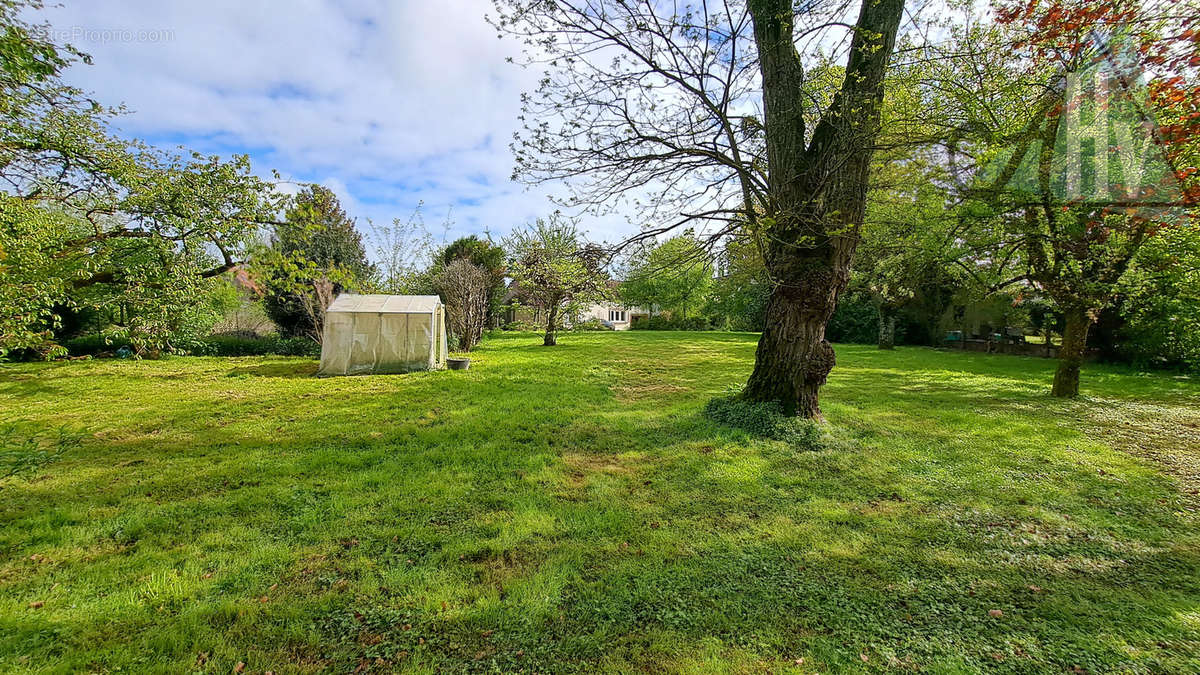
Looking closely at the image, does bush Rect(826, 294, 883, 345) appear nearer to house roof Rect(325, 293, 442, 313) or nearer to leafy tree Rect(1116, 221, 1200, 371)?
leafy tree Rect(1116, 221, 1200, 371)

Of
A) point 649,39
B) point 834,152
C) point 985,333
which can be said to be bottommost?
point 985,333

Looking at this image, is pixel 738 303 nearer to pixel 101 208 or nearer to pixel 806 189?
pixel 806 189

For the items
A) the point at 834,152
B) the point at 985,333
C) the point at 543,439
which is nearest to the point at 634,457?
the point at 543,439

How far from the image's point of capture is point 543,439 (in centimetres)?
579

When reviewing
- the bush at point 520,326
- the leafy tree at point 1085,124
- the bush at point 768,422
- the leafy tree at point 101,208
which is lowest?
the bush at point 768,422

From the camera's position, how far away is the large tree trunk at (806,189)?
16.3 feet

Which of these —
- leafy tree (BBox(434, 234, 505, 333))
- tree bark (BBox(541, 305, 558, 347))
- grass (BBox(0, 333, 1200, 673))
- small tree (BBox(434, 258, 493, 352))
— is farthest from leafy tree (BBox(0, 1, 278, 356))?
leafy tree (BBox(434, 234, 505, 333))

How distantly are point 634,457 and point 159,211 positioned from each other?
6.16 m

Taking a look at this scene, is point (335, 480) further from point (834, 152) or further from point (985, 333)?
point (985, 333)

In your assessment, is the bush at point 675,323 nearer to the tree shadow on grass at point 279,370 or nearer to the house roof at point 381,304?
the house roof at point 381,304

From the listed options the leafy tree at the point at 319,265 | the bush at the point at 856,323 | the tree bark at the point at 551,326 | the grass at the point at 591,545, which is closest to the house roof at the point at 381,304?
the leafy tree at the point at 319,265

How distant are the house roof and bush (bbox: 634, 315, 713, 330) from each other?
75.9ft

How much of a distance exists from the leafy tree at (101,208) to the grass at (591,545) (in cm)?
185

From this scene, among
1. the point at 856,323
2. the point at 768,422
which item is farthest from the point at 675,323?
the point at 768,422
